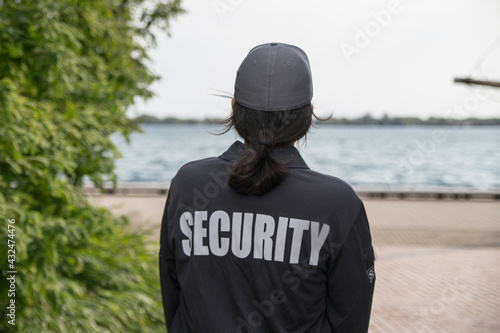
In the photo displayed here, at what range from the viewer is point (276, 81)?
1462 mm

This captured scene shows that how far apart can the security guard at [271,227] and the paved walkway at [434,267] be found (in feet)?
16.6

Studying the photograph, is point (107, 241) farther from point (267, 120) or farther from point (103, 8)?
point (267, 120)

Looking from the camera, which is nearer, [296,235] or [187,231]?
[296,235]

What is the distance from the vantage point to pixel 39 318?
4.15 meters

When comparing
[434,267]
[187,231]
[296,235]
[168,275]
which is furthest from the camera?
[434,267]

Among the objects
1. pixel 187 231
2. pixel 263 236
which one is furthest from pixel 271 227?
pixel 187 231

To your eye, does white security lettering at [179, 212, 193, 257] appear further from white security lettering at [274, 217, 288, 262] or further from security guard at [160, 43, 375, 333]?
white security lettering at [274, 217, 288, 262]

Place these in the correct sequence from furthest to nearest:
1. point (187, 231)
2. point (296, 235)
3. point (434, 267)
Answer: point (434, 267) < point (187, 231) < point (296, 235)

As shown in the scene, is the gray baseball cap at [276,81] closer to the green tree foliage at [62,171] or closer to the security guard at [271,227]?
the security guard at [271,227]

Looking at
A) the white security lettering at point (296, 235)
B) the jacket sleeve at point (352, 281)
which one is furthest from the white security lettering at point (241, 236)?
the jacket sleeve at point (352, 281)

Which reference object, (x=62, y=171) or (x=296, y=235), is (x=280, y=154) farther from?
(x=62, y=171)

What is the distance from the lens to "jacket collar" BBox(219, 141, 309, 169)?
147cm

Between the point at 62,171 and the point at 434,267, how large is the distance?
24.7 ft

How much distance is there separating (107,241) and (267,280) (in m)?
4.62
